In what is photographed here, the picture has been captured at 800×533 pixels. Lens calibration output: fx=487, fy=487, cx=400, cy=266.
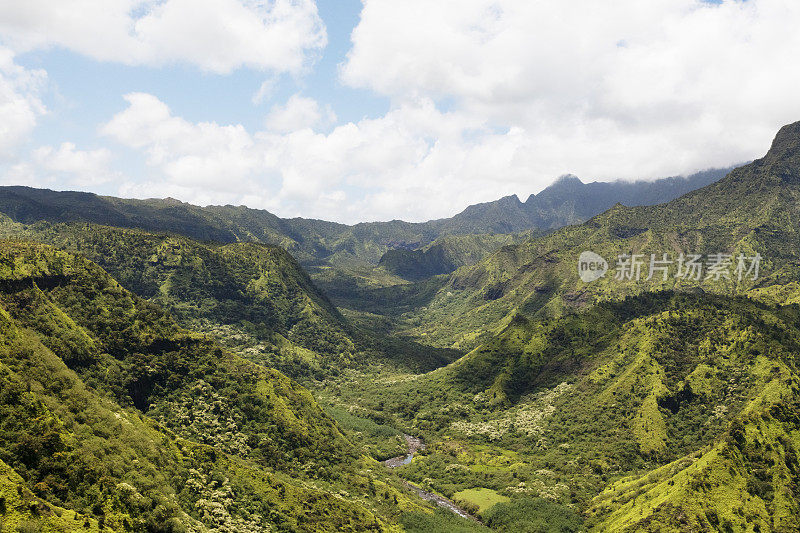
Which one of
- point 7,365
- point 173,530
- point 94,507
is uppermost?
point 7,365

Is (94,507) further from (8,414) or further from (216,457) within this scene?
(216,457)

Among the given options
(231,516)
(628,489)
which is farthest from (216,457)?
(628,489)

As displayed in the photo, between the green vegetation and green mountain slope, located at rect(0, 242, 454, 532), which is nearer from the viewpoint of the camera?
green mountain slope, located at rect(0, 242, 454, 532)

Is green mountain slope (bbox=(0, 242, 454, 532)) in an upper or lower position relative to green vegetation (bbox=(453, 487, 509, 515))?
upper

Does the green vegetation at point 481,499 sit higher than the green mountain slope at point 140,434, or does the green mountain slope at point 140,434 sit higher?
the green mountain slope at point 140,434

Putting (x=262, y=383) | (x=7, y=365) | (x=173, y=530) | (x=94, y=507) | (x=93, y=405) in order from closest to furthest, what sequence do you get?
(x=94, y=507)
(x=173, y=530)
(x=7, y=365)
(x=93, y=405)
(x=262, y=383)

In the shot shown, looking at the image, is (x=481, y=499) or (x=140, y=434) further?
(x=481, y=499)

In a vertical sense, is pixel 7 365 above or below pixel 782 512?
above

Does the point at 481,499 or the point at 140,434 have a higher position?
the point at 140,434

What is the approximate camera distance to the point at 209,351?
198 m

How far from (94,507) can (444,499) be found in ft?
475

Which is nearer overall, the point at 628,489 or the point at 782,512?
the point at 782,512

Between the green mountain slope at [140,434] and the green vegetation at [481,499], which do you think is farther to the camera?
the green vegetation at [481,499]

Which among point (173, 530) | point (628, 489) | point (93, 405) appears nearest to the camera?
Answer: point (173, 530)
